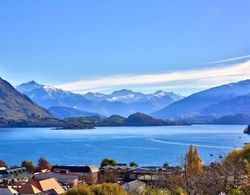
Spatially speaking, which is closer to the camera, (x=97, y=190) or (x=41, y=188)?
(x=97, y=190)

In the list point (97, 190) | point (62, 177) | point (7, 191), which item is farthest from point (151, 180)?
point (62, 177)

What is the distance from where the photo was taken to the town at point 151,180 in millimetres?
14633

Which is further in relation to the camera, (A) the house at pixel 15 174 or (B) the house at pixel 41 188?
(A) the house at pixel 15 174

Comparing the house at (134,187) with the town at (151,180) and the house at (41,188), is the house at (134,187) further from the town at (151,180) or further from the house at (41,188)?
the house at (41,188)

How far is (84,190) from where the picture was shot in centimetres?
2297

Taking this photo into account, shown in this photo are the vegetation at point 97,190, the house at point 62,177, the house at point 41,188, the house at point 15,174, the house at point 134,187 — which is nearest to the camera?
the vegetation at point 97,190

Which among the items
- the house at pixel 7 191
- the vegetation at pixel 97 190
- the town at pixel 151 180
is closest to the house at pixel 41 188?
the town at pixel 151 180

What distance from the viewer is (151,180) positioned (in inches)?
1412

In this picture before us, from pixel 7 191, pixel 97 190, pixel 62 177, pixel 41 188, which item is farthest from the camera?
pixel 62 177

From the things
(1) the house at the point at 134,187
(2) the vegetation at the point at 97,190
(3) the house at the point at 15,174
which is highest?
(2) the vegetation at the point at 97,190

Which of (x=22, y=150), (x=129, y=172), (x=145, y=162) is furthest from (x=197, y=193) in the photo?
(x=22, y=150)

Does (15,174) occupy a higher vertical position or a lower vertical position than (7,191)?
lower

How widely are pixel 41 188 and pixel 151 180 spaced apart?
25.5ft

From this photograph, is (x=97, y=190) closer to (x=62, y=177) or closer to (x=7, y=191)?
(x=7, y=191)
